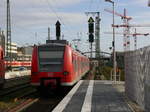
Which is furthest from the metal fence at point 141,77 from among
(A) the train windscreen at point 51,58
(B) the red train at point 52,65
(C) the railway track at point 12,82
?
(C) the railway track at point 12,82

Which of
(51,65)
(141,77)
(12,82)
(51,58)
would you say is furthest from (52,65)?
(12,82)

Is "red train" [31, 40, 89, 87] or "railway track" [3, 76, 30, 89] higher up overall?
"red train" [31, 40, 89, 87]

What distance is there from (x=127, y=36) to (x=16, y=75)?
8862cm

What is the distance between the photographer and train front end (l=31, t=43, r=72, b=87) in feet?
64.6

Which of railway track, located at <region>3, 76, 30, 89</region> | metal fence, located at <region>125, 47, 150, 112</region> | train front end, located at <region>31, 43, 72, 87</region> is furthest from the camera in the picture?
railway track, located at <region>3, 76, 30, 89</region>

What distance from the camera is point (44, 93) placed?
21.1 metres

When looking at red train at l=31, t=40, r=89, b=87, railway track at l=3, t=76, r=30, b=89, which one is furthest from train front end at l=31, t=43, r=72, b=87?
railway track at l=3, t=76, r=30, b=89

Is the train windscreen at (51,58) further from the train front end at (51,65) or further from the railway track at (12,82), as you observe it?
the railway track at (12,82)

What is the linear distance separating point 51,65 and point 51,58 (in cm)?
43

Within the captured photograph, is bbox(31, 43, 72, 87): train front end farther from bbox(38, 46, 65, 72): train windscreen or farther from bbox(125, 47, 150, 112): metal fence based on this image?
bbox(125, 47, 150, 112): metal fence

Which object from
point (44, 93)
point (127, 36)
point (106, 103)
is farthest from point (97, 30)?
point (106, 103)

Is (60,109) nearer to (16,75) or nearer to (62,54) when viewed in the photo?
(62,54)

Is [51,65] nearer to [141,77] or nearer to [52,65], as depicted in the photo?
[52,65]

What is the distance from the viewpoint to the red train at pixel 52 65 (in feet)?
64.6
